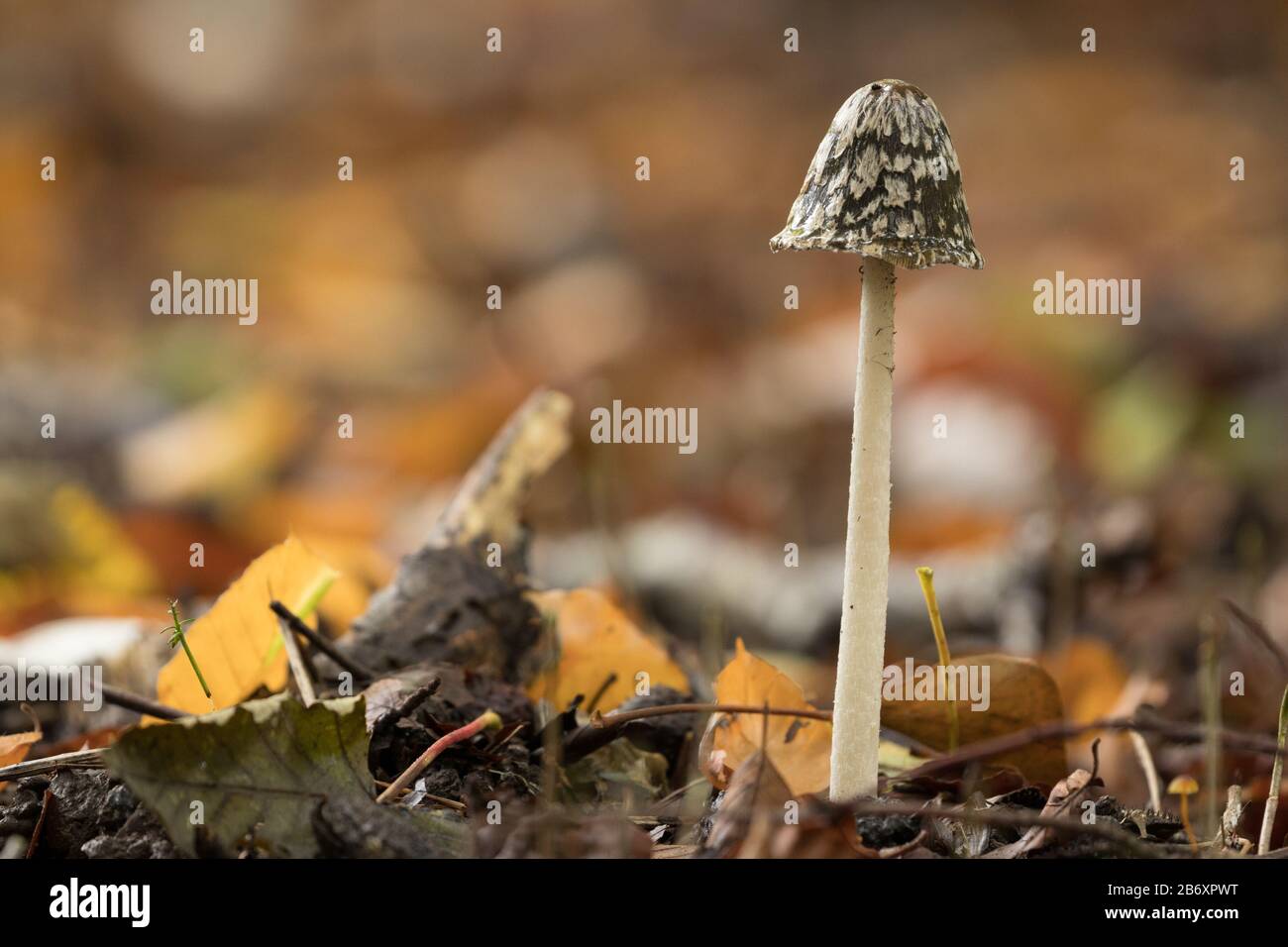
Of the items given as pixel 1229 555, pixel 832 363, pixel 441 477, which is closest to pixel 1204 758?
pixel 1229 555

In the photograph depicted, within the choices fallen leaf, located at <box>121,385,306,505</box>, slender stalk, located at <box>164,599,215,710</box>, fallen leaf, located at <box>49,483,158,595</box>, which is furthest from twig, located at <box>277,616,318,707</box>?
fallen leaf, located at <box>121,385,306,505</box>

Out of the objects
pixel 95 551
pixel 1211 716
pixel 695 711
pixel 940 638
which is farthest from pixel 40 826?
pixel 95 551

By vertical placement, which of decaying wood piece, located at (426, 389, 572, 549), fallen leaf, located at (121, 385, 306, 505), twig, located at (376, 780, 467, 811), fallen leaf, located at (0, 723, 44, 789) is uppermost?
fallen leaf, located at (121, 385, 306, 505)

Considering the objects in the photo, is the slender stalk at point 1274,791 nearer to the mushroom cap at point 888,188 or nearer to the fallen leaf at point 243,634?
the mushroom cap at point 888,188

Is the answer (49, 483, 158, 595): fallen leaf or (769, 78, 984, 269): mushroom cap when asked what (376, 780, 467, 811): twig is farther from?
(49, 483, 158, 595): fallen leaf

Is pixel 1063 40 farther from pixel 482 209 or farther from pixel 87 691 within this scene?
pixel 87 691

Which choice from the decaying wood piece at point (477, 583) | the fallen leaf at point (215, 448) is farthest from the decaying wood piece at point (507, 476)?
the fallen leaf at point (215, 448)

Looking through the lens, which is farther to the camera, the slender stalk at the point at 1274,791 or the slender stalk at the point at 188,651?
the slender stalk at the point at 188,651

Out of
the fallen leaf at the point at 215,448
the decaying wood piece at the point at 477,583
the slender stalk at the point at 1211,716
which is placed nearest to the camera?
the slender stalk at the point at 1211,716
